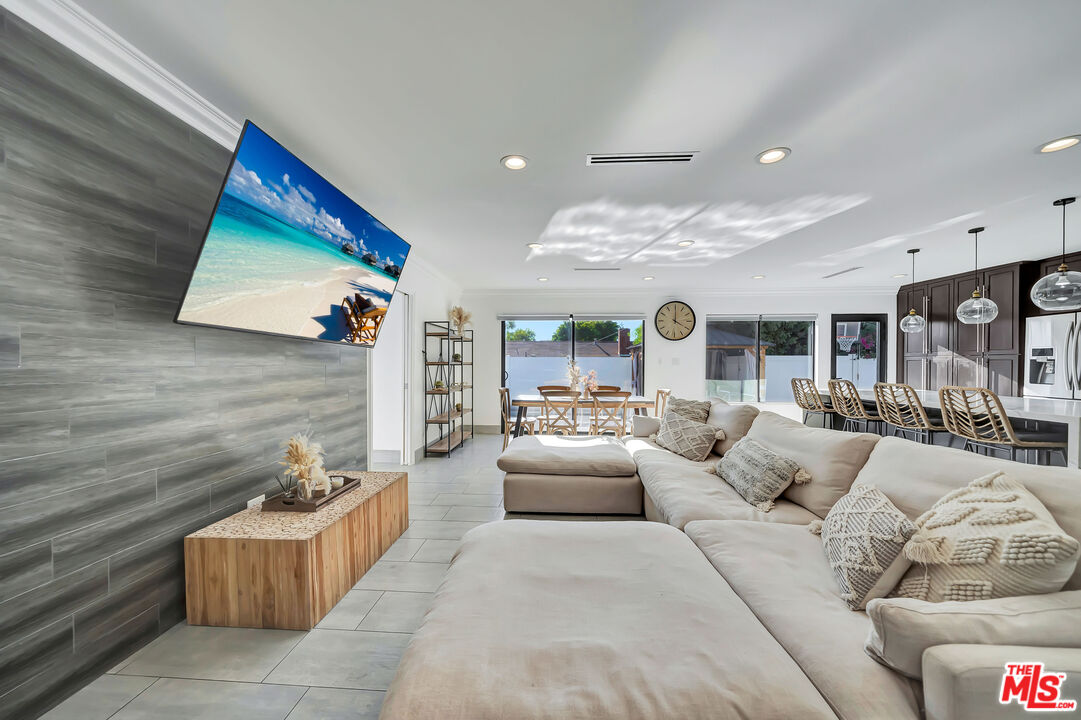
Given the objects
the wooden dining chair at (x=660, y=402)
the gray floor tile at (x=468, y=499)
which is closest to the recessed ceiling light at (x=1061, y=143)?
the wooden dining chair at (x=660, y=402)

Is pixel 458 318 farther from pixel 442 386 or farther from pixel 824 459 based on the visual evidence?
pixel 824 459

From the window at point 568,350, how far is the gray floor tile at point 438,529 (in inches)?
166

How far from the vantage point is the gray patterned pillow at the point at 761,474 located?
7.48 feet

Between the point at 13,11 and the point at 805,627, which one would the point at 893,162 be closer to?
the point at 805,627

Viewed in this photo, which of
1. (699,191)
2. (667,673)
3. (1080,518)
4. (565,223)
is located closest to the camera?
(667,673)

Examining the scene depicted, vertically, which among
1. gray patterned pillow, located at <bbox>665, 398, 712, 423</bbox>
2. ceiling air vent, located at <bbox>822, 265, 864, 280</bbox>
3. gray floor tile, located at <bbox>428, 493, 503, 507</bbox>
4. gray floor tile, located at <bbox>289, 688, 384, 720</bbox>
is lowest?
gray floor tile, located at <bbox>428, 493, 503, 507</bbox>

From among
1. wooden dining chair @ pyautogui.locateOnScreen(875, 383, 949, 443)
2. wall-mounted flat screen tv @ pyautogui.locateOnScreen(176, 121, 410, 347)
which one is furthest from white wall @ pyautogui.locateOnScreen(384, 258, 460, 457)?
wooden dining chair @ pyautogui.locateOnScreen(875, 383, 949, 443)

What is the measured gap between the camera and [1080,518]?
3.65ft

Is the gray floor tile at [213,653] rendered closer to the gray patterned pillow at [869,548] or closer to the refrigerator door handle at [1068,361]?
the gray patterned pillow at [869,548]

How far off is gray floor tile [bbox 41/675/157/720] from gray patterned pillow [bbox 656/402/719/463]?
315cm

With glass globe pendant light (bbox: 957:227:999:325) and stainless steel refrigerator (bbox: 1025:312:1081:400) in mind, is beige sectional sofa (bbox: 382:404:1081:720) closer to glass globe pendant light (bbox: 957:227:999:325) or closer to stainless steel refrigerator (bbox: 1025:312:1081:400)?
glass globe pendant light (bbox: 957:227:999:325)

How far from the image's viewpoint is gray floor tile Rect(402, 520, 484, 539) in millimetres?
2988

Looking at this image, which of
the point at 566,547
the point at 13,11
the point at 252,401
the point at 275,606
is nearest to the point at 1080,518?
the point at 566,547

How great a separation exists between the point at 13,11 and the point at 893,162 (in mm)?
3952
